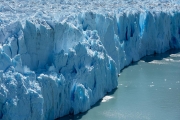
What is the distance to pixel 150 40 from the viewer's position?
15500mm

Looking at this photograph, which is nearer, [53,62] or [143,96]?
[53,62]

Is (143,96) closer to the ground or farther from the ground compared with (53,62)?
closer to the ground

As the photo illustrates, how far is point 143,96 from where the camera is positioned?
10664 millimetres

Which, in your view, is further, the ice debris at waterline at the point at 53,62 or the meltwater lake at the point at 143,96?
the meltwater lake at the point at 143,96

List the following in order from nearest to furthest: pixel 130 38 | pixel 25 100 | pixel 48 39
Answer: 1. pixel 25 100
2. pixel 48 39
3. pixel 130 38

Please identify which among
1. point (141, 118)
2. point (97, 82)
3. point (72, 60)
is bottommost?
point (141, 118)

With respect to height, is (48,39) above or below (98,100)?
above

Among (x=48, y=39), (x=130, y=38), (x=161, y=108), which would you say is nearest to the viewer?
(x=48, y=39)

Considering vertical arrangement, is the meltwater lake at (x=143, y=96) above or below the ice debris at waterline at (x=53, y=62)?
below

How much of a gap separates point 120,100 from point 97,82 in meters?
0.80

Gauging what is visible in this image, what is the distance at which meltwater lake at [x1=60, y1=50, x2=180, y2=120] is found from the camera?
9273 millimetres

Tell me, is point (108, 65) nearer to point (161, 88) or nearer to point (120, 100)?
point (120, 100)

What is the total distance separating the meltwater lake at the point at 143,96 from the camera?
30.4 feet

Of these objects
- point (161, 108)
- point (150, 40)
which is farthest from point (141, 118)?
point (150, 40)
